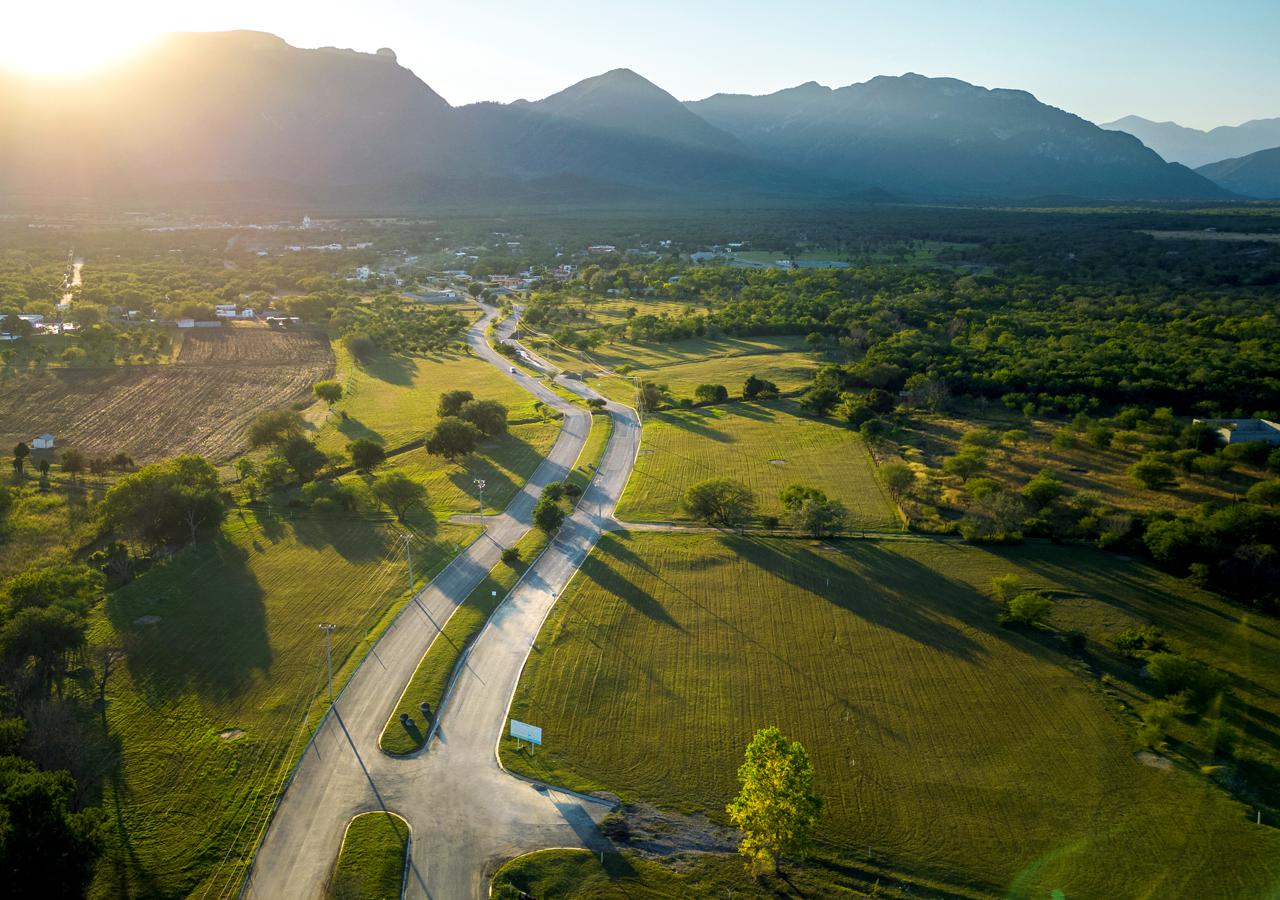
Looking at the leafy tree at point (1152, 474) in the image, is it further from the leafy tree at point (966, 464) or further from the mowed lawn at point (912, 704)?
the mowed lawn at point (912, 704)

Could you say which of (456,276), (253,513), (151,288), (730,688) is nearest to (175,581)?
(253,513)

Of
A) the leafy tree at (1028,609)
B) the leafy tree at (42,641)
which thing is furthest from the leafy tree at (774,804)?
the leafy tree at (42,641)

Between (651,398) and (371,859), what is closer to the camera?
(371,859)

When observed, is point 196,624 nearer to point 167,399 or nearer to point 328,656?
point 328,656

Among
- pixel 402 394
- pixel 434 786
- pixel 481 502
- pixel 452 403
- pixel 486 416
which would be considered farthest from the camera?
pixel 402 394

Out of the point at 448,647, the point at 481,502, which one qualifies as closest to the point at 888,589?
the point at 448,647

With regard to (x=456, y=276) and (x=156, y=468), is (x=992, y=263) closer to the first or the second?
(x=456, y=276)

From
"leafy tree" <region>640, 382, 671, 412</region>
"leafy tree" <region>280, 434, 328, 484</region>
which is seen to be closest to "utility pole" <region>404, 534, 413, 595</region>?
"leafy tree" <region>280, 434, 328, 484</region>
